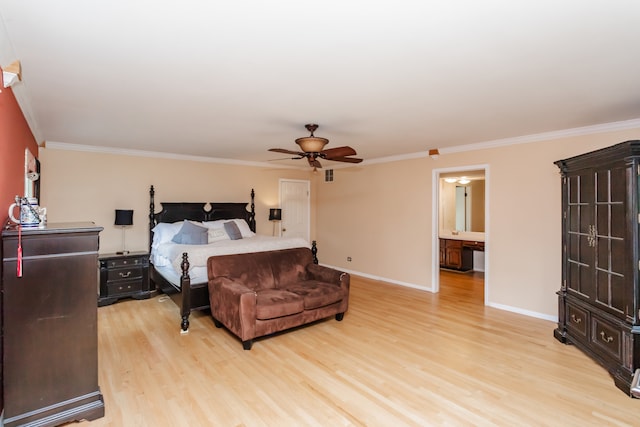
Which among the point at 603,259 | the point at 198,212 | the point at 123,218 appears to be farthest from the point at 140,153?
the point at 603,259

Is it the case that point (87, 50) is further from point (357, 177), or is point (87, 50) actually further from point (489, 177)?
point (357, 177)

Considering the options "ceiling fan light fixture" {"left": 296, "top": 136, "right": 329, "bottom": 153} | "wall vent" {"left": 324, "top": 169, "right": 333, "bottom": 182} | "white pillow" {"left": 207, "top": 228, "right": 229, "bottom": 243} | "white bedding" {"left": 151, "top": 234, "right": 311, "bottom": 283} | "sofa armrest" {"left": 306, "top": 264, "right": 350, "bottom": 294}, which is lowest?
"sofa armrest" {"left": 306, "top": 264, "right": 350, "bottom": 294}

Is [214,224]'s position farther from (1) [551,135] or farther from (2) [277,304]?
(1) [551,135]

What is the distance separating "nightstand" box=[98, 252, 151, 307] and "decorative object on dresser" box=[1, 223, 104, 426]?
2805 mm

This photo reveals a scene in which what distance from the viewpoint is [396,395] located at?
2514 mm

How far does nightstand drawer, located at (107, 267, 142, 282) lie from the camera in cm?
475

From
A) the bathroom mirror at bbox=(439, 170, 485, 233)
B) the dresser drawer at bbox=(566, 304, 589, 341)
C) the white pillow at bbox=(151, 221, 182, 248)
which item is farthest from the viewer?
the bathroom mirror at bbox=(439, 170, 485, 233)

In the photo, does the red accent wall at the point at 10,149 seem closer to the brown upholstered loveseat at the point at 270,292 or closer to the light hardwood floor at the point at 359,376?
the light hardwood floor at the point at 359,376

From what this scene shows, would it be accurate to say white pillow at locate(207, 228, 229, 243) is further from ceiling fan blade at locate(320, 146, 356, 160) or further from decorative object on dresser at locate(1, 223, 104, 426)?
decorative object on dresser at locate(1, 223, 104, 426)

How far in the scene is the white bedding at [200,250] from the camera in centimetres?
412

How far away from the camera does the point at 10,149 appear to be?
248 cm

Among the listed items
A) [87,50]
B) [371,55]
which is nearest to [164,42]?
[87,50]

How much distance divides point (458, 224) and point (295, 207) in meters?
3.97

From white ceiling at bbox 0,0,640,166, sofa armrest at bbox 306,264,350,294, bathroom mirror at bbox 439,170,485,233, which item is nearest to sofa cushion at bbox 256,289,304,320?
sofa armrest at bbox 306,264,350,294
